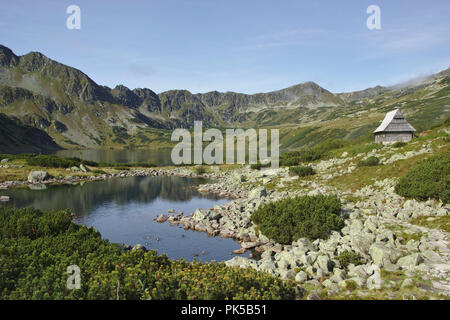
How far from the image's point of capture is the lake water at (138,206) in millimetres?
30891

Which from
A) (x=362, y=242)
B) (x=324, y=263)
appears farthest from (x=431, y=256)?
(x=324, y=263)

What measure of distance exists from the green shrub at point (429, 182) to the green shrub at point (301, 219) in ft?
23.6

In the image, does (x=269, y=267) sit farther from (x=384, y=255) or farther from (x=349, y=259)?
(x=384, y=255)

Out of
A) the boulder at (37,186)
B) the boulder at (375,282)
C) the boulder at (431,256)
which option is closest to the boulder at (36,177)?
the boulder at (37,186)

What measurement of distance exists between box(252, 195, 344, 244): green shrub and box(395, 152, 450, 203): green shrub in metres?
7.18

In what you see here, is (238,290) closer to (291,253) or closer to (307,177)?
(291,253)

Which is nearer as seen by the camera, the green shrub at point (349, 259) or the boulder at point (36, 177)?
the green shrub at point (349, 259)

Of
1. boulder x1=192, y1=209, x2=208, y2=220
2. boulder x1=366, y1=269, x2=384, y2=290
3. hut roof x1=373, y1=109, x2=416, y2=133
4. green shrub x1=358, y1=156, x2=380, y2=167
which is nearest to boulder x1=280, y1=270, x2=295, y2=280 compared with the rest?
boulder x1=366, y1=269, x2=384, y2=290

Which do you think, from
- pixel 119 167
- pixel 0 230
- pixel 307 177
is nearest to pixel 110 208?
pixel 0 230

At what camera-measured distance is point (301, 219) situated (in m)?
28.2

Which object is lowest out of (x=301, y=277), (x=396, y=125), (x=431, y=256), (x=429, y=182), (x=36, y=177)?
(x=36, y=177)

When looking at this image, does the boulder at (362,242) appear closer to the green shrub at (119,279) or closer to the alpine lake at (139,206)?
the green shrub at (119,279)

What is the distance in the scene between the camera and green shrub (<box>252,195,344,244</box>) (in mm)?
26062

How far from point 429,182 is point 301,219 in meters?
12.3
